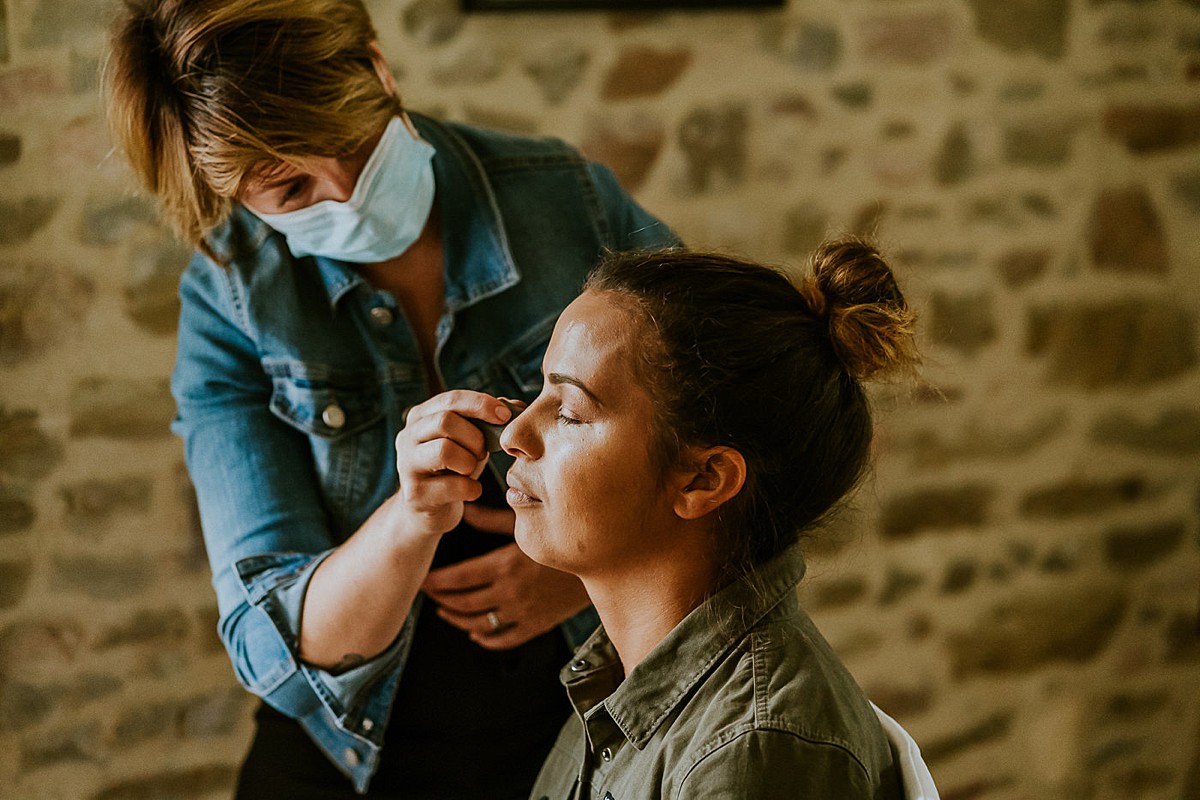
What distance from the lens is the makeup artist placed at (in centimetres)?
137

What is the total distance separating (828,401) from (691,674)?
0.32 m

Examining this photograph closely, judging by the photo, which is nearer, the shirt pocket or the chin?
the chin

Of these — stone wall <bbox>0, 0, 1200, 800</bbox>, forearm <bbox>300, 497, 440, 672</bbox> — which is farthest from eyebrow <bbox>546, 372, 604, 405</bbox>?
stone wall <bbox>0, 0, 1200, 800</bbox>

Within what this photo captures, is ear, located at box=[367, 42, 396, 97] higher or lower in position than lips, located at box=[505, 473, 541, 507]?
higher

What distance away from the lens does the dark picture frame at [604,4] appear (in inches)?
80.9

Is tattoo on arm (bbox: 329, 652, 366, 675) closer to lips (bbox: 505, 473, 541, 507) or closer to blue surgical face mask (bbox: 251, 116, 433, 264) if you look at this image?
lips (bbox: 505, 473, 541, 507)

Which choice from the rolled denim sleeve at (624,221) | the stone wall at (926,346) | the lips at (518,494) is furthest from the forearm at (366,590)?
the stone wall at (926,346)

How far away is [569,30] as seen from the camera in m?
2.15

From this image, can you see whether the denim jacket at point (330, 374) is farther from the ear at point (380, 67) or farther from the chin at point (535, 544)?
the chin at point (535, 544)

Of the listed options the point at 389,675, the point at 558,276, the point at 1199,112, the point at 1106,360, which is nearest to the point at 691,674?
the point at 389,675

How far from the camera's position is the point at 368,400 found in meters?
1.51

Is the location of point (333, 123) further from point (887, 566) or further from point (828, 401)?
point (887, 566)

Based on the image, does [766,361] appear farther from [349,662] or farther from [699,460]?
[349,662]

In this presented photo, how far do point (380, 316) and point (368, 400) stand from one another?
4.5 inches
